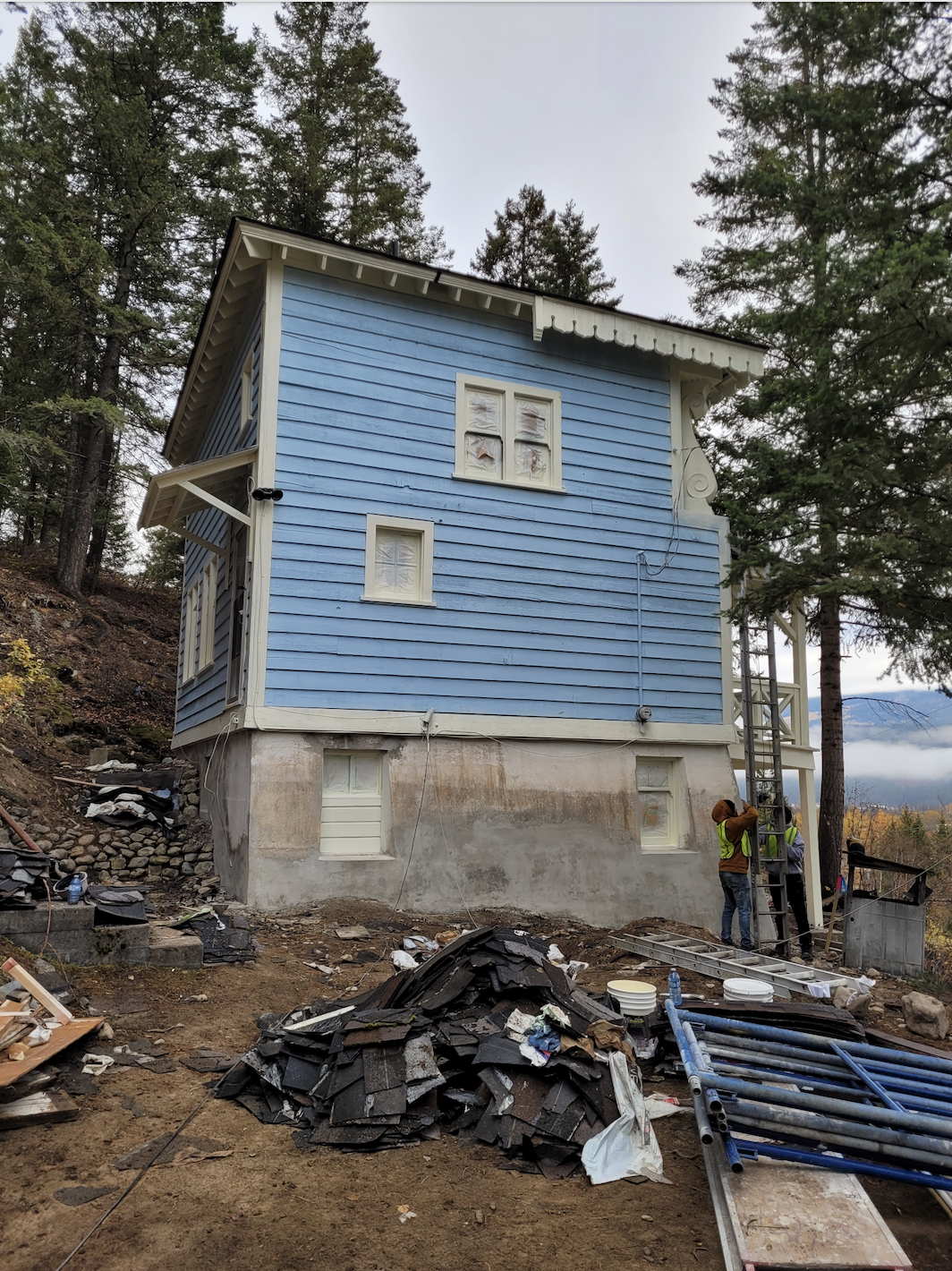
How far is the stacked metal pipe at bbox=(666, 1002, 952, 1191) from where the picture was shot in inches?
153

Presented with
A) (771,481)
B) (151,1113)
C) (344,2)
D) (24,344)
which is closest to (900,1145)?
(151,1113)

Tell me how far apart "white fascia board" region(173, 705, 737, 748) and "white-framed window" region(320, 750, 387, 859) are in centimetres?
43

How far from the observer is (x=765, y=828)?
11289 mm

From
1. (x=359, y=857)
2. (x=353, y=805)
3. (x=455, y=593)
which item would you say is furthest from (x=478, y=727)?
(x=359, y=857)

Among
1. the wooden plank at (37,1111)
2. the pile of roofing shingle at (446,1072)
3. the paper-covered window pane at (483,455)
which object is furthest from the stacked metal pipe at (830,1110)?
the paper-covered window pane at (483,455)

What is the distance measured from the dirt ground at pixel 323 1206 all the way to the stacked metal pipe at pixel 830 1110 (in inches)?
13.1

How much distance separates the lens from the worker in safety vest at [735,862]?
9.97 metres

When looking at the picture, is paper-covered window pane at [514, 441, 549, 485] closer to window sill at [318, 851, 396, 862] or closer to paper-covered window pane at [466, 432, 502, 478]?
paper-covered window pane at [466, 432, 502, 478]

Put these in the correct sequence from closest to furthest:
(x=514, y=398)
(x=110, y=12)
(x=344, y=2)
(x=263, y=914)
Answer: (x=263, y=914) → (x=514, y=398) → (x=110, y=12) → (x=344, y=2)

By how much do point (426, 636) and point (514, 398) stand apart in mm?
3741

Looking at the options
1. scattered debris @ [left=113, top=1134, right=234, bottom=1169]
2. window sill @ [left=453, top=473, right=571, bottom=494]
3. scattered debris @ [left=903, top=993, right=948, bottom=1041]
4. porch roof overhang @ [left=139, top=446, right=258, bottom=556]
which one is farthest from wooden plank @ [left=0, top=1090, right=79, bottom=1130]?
window sill @ [left=453, top=473, right=571, bottom=494]

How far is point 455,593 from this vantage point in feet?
36.4

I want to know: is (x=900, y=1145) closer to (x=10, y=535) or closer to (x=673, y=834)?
(x=673, y=834)

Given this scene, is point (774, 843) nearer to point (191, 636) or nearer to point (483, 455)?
point (483, 455)
